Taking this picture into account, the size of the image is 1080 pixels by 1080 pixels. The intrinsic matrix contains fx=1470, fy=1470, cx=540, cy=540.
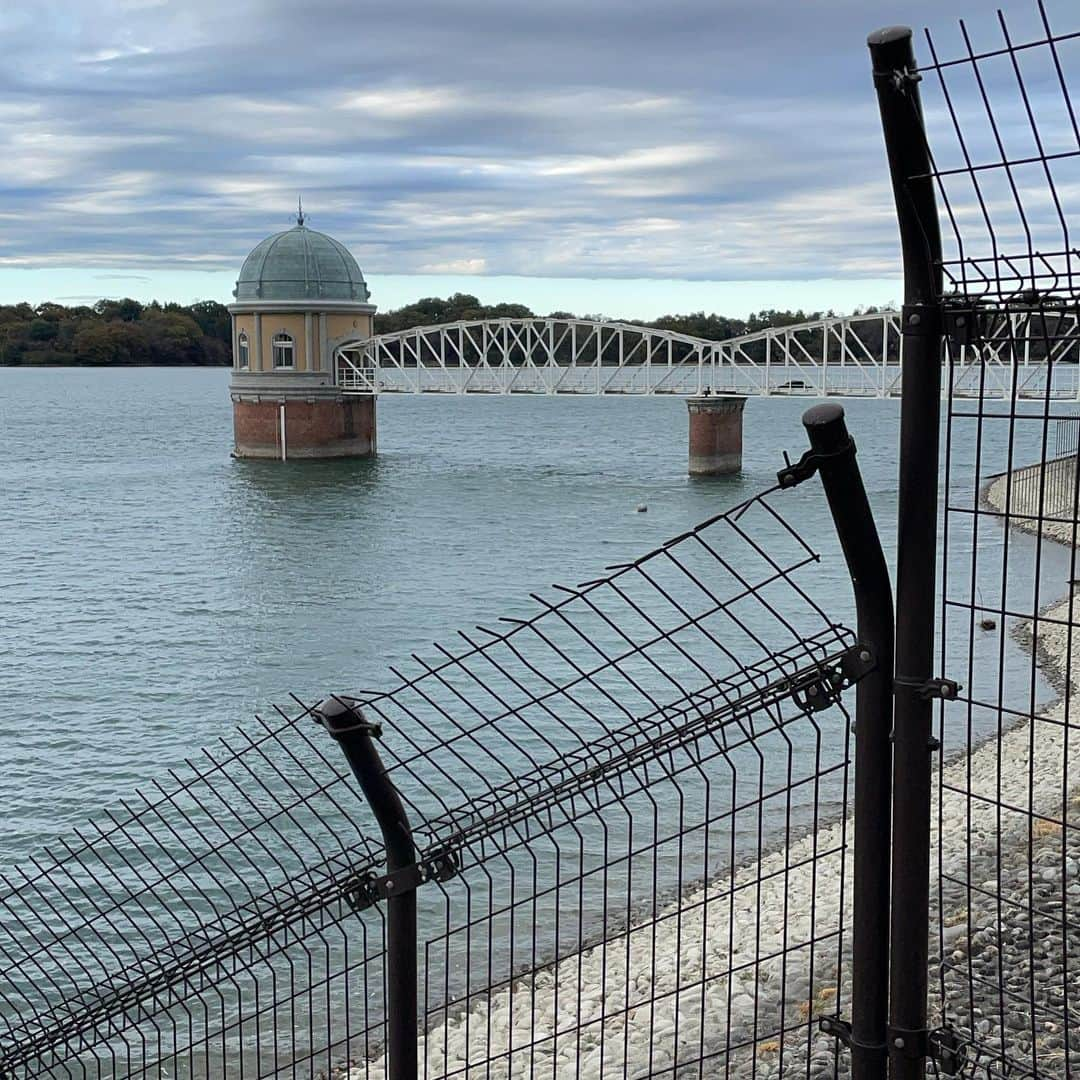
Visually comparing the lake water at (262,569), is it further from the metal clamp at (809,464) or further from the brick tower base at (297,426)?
the metal clamp at (809,464)

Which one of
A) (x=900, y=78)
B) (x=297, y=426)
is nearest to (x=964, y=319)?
(x=900, y=78)

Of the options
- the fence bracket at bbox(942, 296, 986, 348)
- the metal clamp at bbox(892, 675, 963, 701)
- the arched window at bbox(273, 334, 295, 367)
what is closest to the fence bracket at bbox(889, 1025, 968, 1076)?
the metal clamp at bbox(892, 675, 963, 701)

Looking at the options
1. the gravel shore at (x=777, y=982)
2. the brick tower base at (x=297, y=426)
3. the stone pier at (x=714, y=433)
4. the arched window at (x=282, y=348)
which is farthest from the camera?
the arched window at (x=282, y=348)

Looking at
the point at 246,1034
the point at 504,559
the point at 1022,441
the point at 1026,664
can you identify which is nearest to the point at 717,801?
the point at 246,1034

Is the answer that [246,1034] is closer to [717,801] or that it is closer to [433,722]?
[717,801]

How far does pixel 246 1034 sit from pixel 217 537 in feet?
129

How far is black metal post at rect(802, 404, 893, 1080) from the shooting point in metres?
3.42

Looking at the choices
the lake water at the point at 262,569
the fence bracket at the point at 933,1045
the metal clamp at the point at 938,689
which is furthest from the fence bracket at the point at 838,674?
the lake water at the point at 262,569

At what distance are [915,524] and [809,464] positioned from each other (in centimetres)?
36

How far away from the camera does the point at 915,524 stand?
352cm

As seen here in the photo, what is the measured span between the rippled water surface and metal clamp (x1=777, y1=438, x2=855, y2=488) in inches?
603

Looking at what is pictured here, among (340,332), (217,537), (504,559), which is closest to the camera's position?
(504,559)

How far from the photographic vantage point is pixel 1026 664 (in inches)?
1030

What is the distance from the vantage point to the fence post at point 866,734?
342cm
